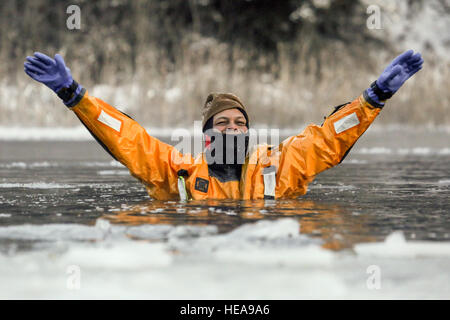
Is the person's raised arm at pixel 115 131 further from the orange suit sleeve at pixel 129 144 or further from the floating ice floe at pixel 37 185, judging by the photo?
the floating ice floe at pixel 37 185

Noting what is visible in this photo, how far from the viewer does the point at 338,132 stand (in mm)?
4789

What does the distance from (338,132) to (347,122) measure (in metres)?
0.09

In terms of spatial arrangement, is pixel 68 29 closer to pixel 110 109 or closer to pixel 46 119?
pixel 46 119

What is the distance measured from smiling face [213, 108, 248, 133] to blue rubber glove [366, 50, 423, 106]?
0.85 meters

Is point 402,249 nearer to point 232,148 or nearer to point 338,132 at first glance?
point 338,132

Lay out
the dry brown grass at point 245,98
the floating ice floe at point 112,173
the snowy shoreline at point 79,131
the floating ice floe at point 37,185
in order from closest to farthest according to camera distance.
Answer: the floating ice floe at point 37,185 < the floating ice floe at point 112,173 < the snowy shoreline at point 79,131 < the dry brown grass at point 245,98

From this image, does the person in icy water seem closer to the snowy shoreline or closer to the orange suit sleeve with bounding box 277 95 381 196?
the orange suit sleeve with bounding box 277 95 381 196

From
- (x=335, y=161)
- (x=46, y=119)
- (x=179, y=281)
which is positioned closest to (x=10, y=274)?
(x=179, y=281)

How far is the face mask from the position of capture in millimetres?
4832

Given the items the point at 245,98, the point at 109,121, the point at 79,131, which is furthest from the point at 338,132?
the point at 79,131

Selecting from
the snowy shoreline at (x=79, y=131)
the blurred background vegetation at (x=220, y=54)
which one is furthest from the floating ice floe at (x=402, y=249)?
the blurred background vegetation at (x=220, y=54)

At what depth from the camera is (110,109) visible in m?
4.79

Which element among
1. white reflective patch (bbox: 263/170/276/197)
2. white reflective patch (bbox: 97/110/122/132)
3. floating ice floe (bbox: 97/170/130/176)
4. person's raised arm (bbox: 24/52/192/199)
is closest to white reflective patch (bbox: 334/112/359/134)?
white reflective patch (bbox: 263/170/276/197)

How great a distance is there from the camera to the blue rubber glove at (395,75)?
4.61 metres
